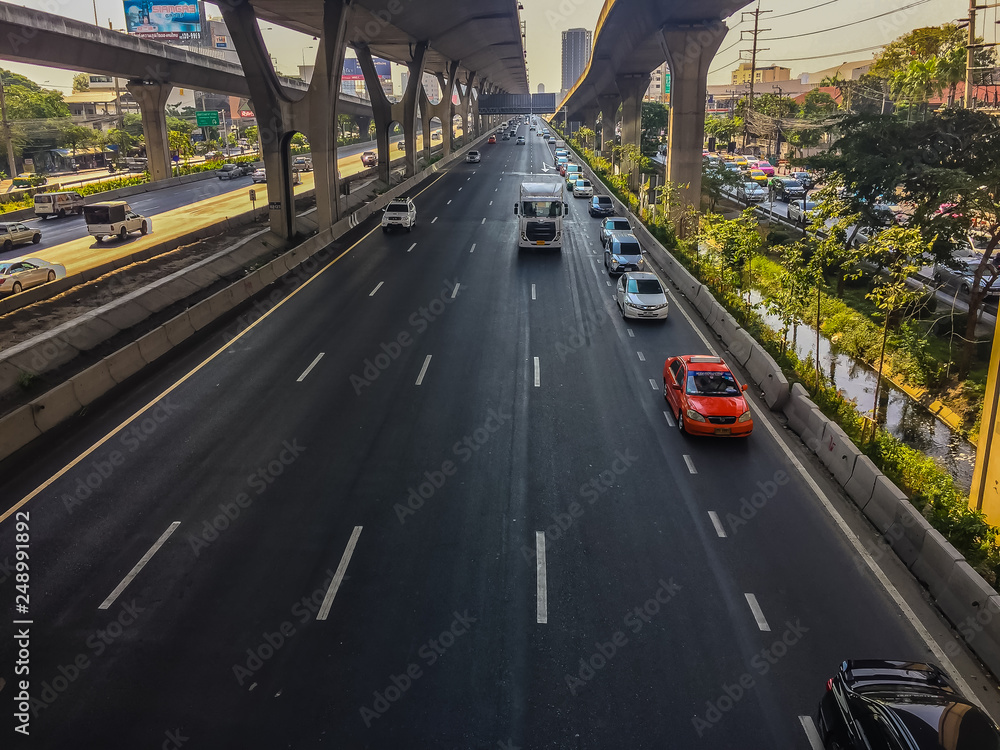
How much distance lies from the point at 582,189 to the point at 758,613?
184 feet

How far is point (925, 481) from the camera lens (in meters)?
14.6

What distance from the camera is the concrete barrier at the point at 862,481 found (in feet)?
46.6

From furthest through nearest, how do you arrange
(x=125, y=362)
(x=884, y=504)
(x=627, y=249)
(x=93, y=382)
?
(x=627, y=249)
(x=125, y=362)
(x=93, y=382)
(x=884, y=504)

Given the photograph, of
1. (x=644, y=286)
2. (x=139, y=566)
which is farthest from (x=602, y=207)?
(x=139, y=566)

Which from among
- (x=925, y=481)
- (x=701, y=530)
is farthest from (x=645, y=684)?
(x=925, y=481)

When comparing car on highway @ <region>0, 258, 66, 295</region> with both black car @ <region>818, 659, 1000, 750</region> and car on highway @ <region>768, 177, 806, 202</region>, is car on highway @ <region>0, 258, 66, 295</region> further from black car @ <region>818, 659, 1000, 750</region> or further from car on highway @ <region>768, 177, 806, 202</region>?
car on highway @ <region>768, 177, 806, 202</region>

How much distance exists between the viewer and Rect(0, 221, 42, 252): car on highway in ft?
134

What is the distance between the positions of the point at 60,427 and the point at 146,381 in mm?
3303

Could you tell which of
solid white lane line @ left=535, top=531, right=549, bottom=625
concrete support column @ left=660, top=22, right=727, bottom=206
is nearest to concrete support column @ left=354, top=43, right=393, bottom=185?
concrete support column @ left=660, top=22, right=727, bottom=206

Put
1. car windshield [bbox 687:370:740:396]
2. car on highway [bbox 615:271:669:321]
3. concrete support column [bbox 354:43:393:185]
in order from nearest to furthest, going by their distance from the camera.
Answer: car windshield [bbox 687:370:740:396] → car on highway [bbox 615:271:669:321] → concrete support column [bbox 354:43:393:185]

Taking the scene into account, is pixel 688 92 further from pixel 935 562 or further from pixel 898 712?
pixel 898 712

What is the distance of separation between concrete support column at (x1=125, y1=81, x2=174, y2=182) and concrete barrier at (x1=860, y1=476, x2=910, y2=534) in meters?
70.7

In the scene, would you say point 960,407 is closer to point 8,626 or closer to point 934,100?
point 8,626

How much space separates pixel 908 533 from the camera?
12.7m
